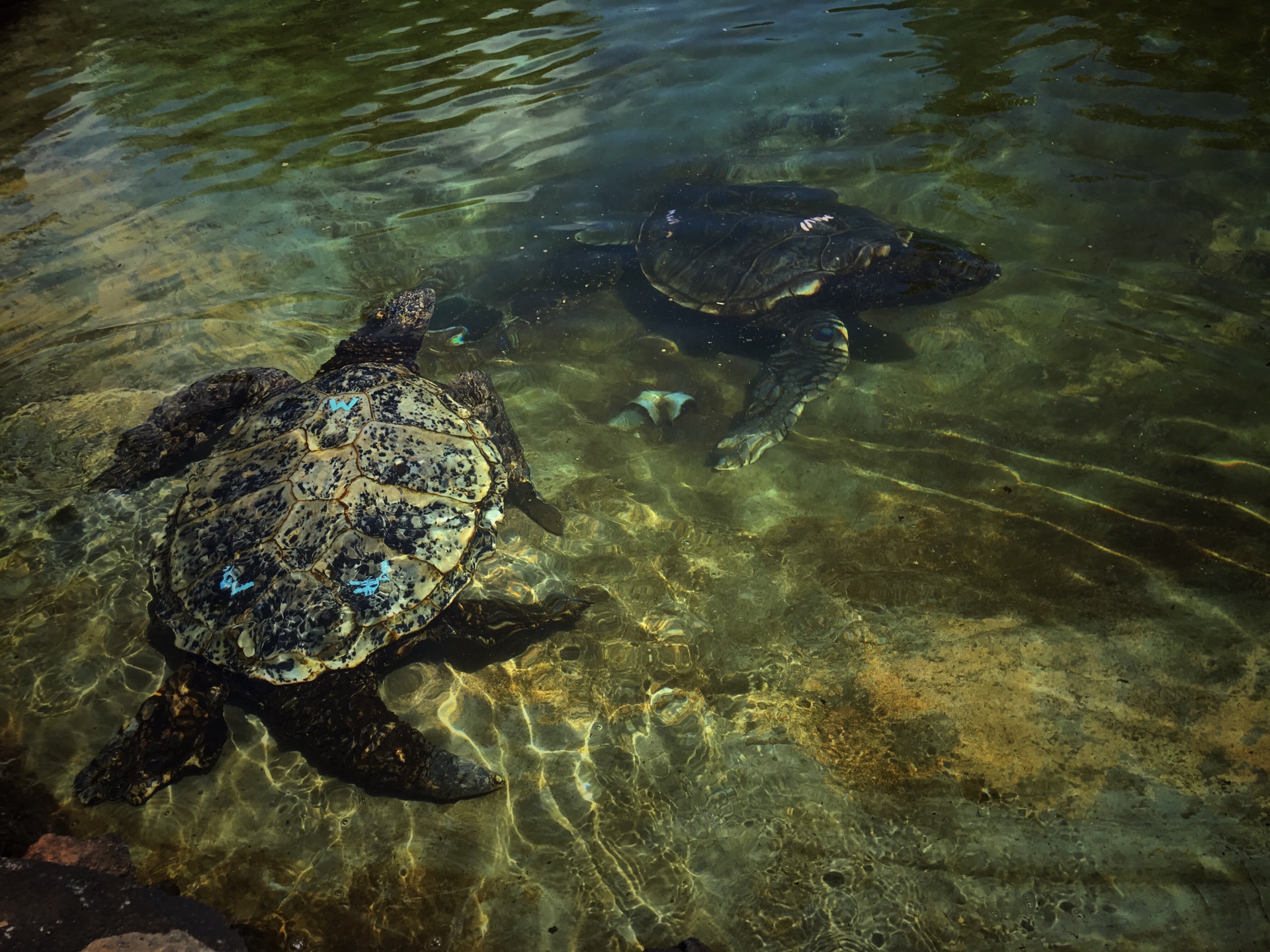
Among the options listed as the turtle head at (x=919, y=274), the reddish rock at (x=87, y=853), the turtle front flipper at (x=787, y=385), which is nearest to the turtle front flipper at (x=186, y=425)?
the reddish rock at (x=87, y=853)

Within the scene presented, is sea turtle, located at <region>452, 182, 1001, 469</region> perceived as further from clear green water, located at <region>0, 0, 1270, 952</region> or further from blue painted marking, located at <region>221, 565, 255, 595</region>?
blue painted marking, located at <region>221, 565, 255, 595</region>

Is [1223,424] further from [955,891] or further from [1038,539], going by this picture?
[955,891]

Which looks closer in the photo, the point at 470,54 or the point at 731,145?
the point at 731,145

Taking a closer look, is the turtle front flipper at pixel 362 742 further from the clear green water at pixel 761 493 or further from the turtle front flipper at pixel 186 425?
the turtle front flipper at pixel 186 425

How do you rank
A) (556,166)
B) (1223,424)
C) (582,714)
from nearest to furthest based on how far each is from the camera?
(582,714), (1223,424), (556,166)

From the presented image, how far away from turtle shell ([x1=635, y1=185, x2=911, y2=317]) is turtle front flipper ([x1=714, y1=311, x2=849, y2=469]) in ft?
1.60

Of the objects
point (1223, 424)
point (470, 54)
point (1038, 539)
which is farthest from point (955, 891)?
point (470, 54)

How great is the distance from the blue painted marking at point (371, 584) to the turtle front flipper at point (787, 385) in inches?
103

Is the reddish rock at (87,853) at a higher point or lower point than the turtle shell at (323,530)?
lower

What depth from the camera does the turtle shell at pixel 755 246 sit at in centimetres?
630

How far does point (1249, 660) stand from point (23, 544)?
7.88 m

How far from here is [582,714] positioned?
3951mm

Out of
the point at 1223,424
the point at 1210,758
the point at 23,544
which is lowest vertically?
the point at 1210,758

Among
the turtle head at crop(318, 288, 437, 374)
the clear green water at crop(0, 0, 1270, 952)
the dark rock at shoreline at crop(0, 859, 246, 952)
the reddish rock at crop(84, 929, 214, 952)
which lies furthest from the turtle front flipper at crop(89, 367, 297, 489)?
the reddish rock at crop(84, 929, 214, 952)
